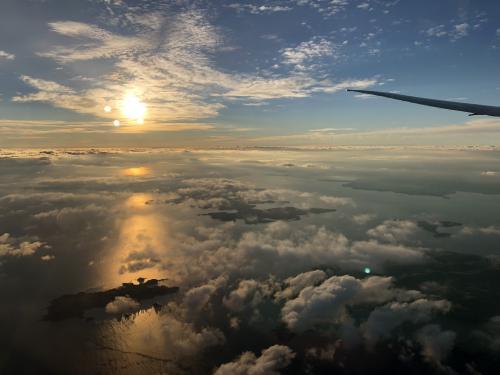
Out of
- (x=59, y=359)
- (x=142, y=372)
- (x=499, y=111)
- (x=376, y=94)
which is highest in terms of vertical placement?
(x=376, y=94)

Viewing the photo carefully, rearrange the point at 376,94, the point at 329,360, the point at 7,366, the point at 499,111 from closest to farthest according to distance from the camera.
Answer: the point at 499,111, the point at 376,94, the point at 7,366, the point at 329,360

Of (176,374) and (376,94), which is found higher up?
(376,94)

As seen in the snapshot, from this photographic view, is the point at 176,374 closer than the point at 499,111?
No

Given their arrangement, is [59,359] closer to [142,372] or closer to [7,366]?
[7,366]

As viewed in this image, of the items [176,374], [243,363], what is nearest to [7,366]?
[176,374]

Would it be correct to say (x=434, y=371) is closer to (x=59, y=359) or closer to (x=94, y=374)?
(x=94, y=374)

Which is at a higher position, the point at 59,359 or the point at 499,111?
the point at 499,111

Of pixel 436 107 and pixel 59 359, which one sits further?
pixel 59 359

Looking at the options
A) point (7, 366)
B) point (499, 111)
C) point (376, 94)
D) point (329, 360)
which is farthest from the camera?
point (329, 360)

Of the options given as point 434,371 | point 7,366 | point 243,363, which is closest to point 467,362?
point 434,371
